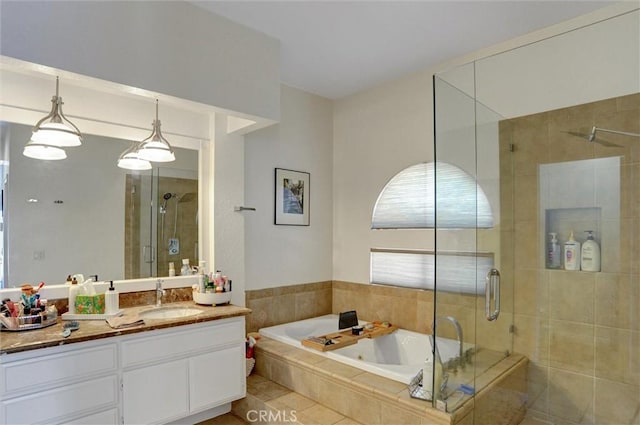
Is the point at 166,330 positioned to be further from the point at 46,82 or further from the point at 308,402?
the point at 46,82

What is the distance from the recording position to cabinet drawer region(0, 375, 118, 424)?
1.79 meters

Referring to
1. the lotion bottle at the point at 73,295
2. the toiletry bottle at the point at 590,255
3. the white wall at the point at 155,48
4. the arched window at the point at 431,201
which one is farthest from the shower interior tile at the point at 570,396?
the lotion bottle at the point at 73,295

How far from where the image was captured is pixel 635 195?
225cm

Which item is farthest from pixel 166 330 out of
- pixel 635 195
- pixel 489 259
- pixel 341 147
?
pixel 635 195

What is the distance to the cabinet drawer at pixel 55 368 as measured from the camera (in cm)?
178

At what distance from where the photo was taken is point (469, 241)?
2.47m

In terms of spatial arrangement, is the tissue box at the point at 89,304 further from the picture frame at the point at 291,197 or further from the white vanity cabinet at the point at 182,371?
the picture frame at the point at 291,197

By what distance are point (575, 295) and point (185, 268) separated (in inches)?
109

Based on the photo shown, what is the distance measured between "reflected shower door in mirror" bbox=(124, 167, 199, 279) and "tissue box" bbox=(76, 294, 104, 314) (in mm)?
347

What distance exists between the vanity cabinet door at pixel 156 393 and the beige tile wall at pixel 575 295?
2.26m

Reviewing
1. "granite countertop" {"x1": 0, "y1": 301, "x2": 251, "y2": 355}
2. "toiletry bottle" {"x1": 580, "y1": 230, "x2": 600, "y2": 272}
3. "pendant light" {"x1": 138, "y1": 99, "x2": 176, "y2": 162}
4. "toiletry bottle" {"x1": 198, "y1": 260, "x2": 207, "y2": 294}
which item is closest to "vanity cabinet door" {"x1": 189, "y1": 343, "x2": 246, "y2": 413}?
"granite countertop" {"x1": 0, "y1": 301, "x2": 251, "y2": 355}

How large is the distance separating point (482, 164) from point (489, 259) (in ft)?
2.14

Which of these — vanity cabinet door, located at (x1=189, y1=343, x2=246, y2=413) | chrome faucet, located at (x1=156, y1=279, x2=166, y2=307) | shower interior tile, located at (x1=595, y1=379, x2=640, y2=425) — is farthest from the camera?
chrome faucet, located at (x1=156, y1=279, x2=166, y2=307)

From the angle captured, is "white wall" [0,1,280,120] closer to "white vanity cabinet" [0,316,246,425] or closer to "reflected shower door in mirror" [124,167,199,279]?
"reflected shower door in mirror" [124,167,199,279]
